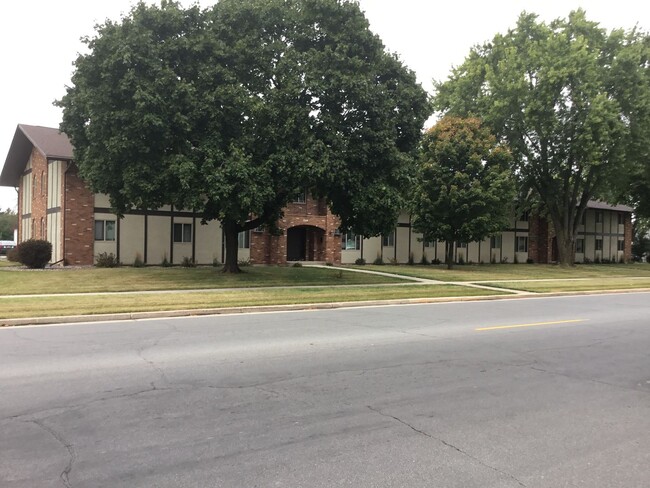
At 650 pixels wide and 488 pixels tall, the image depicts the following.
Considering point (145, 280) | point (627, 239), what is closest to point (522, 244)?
point (627, 239)

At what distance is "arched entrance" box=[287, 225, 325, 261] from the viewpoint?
34344mm

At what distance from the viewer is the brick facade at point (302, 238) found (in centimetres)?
3186

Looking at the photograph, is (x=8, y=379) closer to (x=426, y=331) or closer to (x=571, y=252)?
(x=426, y=331)

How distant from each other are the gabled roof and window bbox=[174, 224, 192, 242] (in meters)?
6.57

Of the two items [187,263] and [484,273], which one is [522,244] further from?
[187,263]

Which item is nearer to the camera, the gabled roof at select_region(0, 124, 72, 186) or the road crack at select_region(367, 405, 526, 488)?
the road crack at select_region(367, 405, 526, 488)

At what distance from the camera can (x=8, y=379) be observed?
642cm

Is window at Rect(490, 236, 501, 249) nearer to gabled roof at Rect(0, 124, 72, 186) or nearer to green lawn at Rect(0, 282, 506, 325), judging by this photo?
green lawn at Rect(0, 282, 506, 325)

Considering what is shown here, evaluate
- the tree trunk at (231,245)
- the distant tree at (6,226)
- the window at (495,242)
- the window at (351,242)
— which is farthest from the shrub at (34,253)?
the distant tree at (6,226)

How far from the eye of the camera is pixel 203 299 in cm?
1480

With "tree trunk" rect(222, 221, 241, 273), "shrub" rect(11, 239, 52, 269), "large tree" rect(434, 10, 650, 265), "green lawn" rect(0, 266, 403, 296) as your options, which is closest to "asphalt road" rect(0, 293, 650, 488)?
"green lawn" rect(0, 266, 403, 296)

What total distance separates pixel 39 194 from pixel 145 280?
15568 mm

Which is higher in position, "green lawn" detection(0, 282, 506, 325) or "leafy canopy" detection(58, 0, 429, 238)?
"leafy canopy" detection(58, 0, 429, 238)

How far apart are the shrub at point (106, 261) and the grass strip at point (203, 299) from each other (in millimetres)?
11419
